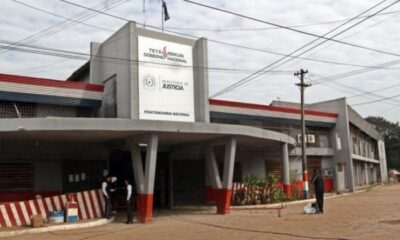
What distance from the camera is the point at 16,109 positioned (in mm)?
22453

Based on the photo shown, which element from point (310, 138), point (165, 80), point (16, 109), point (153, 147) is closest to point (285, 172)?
point (165, 80)

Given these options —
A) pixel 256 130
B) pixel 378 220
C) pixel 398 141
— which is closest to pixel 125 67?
pixel 256 130

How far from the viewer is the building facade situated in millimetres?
18766

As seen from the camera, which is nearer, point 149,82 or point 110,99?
point 149,82

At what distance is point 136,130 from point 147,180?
2076 millimetres

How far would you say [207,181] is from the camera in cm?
2786

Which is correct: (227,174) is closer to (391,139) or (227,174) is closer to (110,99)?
(110,99)

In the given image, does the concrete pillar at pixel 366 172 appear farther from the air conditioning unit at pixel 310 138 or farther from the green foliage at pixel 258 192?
the green foliage at pixel 258 192

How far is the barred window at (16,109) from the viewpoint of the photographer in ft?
72.6

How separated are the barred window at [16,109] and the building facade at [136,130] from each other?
0.05 m

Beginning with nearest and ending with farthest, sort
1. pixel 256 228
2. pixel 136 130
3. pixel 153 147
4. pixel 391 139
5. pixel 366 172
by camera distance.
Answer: pixel 256 228 < pixel 136 130 < pixel 153 147 < pixel 366 172 < pixel 391 139

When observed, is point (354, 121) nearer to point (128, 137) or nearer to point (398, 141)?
point (128, 137)

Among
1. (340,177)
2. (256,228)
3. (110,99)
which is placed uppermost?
(110,99)

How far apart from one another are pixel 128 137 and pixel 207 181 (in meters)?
9.24
